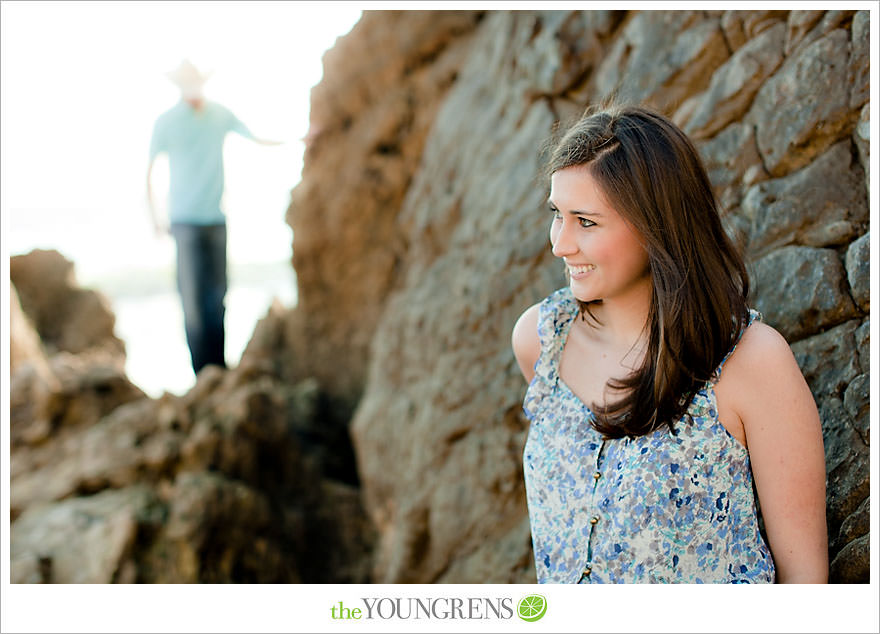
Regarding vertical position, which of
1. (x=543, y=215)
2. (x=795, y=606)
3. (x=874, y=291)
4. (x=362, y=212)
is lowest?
(x=795, y=606)

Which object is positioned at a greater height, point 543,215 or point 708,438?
point 543,215

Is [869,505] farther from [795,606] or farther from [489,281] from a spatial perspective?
[489,281]

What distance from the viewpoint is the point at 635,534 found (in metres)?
1.74

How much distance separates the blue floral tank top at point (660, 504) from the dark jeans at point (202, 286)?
10.4 feet

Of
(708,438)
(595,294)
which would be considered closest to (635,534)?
(708,438)

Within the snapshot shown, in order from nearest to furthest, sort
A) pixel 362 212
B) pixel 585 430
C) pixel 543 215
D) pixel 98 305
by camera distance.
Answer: pixel 585 430 → pixel 543 215 → pixel 362 212 → pixel 98 305

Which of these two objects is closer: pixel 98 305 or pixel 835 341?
pixel 835 341

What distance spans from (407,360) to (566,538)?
2.10 meters

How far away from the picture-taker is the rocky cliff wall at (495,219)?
213 cm

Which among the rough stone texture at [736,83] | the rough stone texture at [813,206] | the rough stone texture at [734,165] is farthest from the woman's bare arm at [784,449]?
the rough stone texture at [736,83]

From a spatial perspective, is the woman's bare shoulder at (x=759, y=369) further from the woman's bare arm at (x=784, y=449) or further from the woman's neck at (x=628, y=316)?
the woman's neck at (x=628, y=316)

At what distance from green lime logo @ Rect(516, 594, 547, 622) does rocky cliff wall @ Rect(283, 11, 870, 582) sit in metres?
0.75

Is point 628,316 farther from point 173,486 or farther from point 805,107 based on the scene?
point 173,486

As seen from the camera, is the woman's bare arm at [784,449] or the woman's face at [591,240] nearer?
the woman's bare arm at [784,449]
